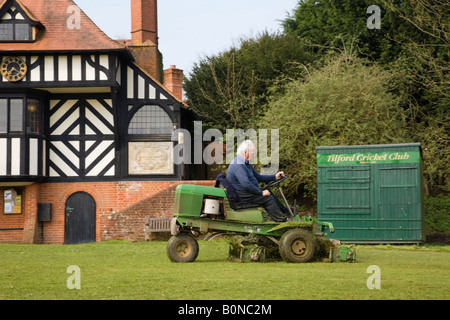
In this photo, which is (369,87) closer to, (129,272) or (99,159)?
(99,159)

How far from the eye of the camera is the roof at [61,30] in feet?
79.3

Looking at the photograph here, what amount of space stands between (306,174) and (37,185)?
415 inches

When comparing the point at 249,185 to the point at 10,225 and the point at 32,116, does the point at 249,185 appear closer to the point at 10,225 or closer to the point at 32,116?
the point at 32,116

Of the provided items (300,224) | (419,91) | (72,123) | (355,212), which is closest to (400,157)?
(355,212)

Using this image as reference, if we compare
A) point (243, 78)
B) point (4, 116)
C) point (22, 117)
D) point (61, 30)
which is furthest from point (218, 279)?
point (243, 78)

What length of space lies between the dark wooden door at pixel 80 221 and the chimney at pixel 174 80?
19.3ft

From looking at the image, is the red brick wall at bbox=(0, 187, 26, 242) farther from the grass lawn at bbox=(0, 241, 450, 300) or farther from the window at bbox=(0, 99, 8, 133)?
the grass lawn at bbox=(0, 241, 450, 300)

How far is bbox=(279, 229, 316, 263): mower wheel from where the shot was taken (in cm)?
1113

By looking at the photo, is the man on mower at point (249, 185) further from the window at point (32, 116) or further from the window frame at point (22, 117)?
the window at point (32, 116)

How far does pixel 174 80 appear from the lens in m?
27.4

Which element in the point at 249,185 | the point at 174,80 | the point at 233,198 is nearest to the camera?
the point at 249,185

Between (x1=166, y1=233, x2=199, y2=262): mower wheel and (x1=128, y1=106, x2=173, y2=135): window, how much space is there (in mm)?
14122

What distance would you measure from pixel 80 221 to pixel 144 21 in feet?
29.5
